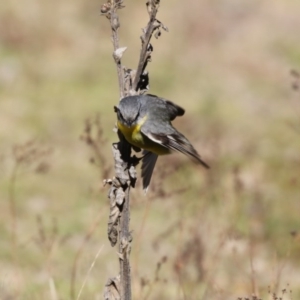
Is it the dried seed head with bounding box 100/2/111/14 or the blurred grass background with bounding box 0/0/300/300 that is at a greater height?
the blurred grass background with bounding box 0/0/300/300

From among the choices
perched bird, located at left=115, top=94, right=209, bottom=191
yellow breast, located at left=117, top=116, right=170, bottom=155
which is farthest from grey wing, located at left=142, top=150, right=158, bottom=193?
yellow breast, located at left=117, top=116, right=170, bottom=155

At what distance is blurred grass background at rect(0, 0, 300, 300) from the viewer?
7145 millimetres

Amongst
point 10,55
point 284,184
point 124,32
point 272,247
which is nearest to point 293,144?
point 284,184

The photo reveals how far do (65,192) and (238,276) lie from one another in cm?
333

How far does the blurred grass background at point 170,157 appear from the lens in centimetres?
714

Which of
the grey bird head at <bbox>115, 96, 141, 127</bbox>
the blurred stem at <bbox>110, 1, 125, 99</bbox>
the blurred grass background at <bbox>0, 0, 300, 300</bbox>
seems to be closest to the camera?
the blurred stem at <bbox>110, 1, 125, 99</bbox>

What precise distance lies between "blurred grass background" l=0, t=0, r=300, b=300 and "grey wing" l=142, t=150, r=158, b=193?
3.04 feet

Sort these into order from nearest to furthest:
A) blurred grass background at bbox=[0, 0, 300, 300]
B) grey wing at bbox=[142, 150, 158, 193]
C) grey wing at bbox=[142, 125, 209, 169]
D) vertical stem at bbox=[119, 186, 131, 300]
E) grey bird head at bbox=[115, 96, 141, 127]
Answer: vertical stem at bbox=[119, 186, 131, 300], grey bird head at bbox=[115, 96, 141, 127], grey wing at bbox=[142, 125, 209, 169], grey wing at bbox=[142, 150, 158, 193], blurred grass background at bbox=[0, 0, 300, 300]

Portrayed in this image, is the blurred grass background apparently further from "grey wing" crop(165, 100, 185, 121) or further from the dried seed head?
the dried seed head

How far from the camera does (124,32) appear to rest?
15219mm

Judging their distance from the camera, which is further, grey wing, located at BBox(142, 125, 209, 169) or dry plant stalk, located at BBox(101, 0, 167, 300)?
grey wing, located at BBox(142, 125, 209, 169)

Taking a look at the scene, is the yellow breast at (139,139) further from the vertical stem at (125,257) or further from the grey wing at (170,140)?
the vertical stem at (125,257)

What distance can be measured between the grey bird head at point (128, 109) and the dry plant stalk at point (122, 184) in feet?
0.12

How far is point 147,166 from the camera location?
192 inches
